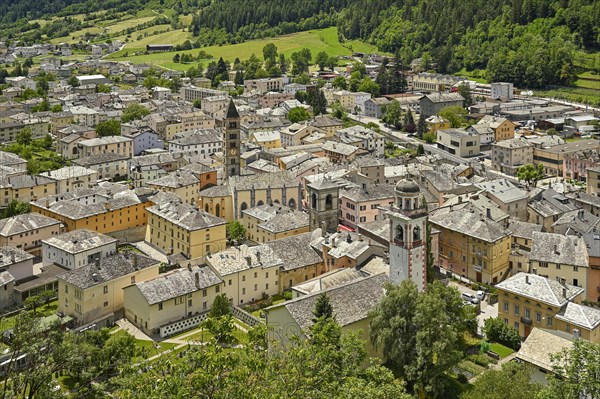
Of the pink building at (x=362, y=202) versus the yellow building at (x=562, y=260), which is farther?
the pink building at (x=362, y=202)

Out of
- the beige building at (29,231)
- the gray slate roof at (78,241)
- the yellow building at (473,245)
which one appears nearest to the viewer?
the yellow building at (473,245)

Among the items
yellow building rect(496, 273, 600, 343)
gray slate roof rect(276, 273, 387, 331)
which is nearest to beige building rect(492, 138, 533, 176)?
yellow building rect(496, 273, 600, 343)

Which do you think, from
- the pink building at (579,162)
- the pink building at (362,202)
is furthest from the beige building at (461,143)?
the pink building at (362,202)

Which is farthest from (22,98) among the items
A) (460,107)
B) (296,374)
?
(296,374)

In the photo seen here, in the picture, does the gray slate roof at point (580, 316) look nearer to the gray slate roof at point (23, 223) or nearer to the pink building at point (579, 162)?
the gray slate roof at point (23, 223)

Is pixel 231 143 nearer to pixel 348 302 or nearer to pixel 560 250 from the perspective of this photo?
pixel 560 250

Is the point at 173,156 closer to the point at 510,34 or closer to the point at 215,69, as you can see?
the point at 215,69
